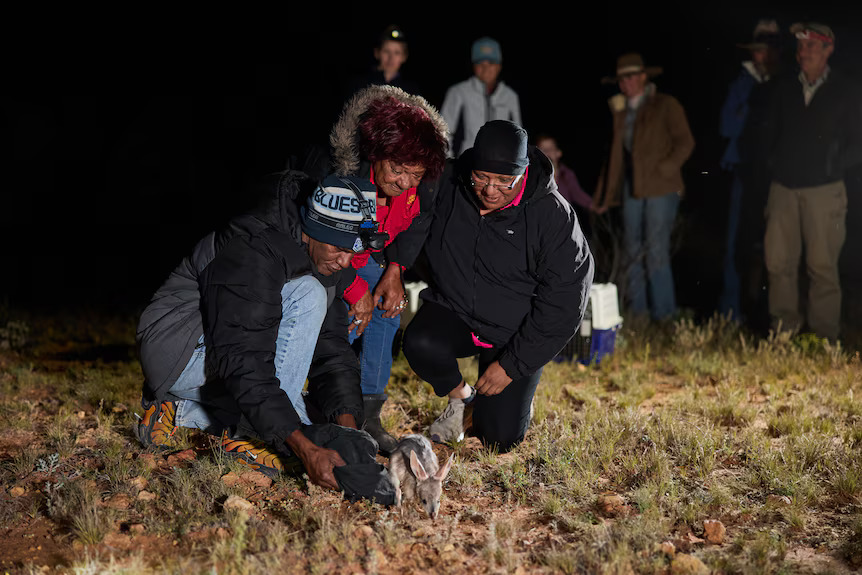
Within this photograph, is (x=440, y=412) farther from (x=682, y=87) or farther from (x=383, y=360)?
(x=682, y=87)

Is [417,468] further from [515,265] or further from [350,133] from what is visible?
[350,133]

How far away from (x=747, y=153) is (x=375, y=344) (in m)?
4.37

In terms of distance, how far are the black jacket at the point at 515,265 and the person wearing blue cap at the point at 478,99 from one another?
271 centimetres

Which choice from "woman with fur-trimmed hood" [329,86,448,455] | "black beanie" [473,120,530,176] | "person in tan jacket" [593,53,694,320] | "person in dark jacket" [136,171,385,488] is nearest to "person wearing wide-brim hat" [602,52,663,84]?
"person in tan jacket" [593,53,694,320]

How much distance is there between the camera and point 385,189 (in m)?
4.34

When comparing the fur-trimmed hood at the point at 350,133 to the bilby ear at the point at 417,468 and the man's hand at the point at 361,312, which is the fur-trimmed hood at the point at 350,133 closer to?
the man's hand at the point at 361,312

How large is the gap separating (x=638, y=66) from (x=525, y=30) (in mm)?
14985

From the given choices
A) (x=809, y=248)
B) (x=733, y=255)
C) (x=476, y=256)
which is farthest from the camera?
(x=733, y=255)

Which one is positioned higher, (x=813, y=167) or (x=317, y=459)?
(x=813, y=167)

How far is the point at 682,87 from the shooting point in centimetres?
2019

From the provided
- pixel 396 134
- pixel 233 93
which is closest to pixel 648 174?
pixel 396 134

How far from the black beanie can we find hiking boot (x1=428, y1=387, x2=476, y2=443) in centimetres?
143

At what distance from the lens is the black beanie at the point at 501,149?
404 centimetres

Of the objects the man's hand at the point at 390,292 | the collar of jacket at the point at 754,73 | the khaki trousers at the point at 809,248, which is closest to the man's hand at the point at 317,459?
the man's hand at the point at 390,292
